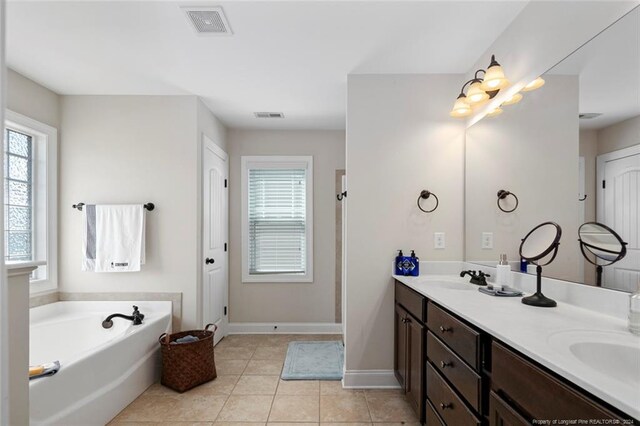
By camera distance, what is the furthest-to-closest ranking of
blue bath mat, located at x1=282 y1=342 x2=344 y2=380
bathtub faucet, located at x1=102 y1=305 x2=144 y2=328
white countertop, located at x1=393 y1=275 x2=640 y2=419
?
blue bath mat, located at x1=282 y1=342 x2=344 y2=380 → bathtub faucet, located at x1=102 y1=305 x2=144 y2=328 → white countertop, located at x1=393 y1=275 x2=640 y2=419

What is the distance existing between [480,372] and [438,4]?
6.03 ft

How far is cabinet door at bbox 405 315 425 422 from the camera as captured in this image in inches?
75.4

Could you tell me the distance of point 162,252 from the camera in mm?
2992

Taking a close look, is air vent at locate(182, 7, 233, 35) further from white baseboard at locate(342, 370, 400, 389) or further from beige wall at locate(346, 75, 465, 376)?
white baseboard at locate(342, 370, 400, 389)

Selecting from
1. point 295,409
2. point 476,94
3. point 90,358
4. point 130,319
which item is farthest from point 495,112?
point 130,319

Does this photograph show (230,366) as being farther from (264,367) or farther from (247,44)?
(247,44)

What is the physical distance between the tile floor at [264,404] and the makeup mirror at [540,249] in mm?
1226

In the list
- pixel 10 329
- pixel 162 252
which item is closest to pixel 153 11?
pixel 10 329

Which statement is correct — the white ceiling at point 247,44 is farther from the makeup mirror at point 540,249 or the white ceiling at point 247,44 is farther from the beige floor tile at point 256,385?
the beige floor tile at point 256,385

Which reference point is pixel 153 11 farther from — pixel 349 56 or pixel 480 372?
pixel 480 372

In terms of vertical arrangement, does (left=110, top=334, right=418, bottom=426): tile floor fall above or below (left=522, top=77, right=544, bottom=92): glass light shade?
below

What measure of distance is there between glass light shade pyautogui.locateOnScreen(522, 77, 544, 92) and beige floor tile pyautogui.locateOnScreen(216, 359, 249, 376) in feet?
9.74

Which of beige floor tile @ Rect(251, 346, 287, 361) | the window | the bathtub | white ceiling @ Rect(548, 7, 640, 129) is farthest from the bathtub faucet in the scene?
white ceiling @ Rect(548, 7, 640, 129)

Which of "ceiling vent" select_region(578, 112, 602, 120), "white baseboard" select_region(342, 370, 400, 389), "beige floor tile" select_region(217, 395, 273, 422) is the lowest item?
"beige floor tile" select_region(217, 395, 273, 422)
